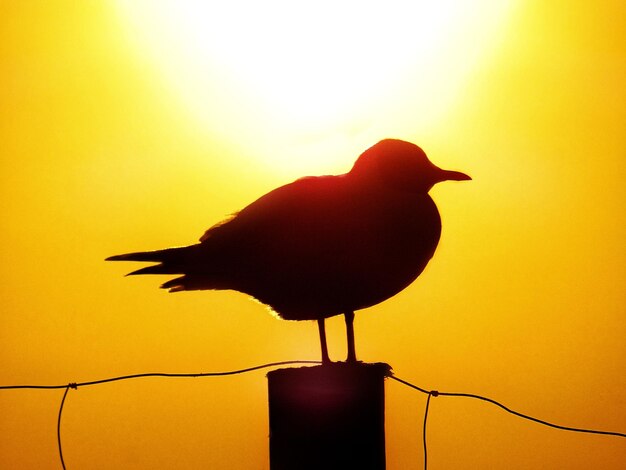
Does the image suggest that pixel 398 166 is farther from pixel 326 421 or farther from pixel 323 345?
pixel 326 421

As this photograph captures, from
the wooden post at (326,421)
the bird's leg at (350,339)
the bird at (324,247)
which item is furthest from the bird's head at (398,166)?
the wooden post at (326,421)

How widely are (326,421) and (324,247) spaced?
359 millimetres

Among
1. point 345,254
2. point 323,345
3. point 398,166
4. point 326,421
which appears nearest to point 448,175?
point 398,166

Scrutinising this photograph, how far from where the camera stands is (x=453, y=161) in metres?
1.86

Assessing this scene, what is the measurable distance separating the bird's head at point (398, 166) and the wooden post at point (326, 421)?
17.3 inches

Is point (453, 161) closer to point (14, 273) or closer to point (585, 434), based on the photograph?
point (585, 434)

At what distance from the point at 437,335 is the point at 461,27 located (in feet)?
2.57

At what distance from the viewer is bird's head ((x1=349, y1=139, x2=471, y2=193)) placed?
1564mm

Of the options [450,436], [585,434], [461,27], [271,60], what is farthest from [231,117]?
[585,434]

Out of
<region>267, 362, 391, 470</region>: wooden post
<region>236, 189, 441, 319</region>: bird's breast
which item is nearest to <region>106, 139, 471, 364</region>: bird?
<region>236, 189, 441, 319</region>: bird's breast

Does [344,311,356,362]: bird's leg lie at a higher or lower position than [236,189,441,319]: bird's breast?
lower

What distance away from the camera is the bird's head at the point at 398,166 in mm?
1564

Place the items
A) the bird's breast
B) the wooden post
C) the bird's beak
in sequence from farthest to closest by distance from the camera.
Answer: the bird's beak < the bird's breast < the wooden post

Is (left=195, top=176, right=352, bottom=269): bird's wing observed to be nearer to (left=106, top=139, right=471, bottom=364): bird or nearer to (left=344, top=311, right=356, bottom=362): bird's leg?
(left=106, top=139, right=471, bottom=364): bird
